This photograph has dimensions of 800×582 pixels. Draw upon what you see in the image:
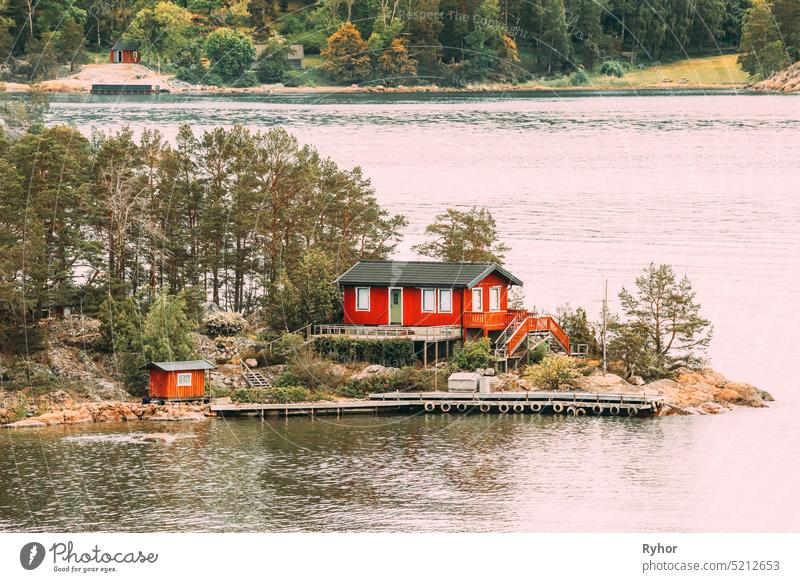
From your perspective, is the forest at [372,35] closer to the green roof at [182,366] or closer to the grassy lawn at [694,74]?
the grassy lawn at [694,74]

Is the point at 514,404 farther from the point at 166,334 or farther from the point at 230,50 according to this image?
the point at 230,50

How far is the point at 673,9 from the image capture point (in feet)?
492

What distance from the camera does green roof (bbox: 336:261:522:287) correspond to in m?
64.9

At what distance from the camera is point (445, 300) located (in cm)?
6506

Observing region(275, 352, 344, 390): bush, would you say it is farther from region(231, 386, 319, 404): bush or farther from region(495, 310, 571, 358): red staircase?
region(495, 310, 571, 358): red staircase

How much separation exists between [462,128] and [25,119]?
38773mm

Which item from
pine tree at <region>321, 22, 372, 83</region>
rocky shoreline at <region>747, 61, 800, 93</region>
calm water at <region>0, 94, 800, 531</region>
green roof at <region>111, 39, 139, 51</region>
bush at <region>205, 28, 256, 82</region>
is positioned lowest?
calm water at <region>0, 94, 800, 531</region>

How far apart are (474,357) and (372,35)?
52.7m

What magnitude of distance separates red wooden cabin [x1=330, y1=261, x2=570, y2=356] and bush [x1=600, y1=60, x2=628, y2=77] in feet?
279

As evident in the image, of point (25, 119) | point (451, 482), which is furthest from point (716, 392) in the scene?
point (25, 119)

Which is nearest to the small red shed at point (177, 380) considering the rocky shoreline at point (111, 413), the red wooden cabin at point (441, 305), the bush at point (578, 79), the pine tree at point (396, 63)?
the rocky shoreline at point (111, 413)

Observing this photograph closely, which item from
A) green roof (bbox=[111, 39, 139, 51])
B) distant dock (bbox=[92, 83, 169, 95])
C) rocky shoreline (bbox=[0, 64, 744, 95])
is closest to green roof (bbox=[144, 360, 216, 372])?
rocky shoreline (bbox=[0, 64, 744, 95])

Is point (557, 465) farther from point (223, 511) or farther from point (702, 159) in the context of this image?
point (702, 159)

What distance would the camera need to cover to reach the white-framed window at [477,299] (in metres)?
65.1
